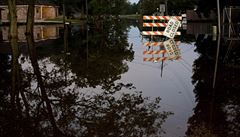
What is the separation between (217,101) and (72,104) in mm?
3681

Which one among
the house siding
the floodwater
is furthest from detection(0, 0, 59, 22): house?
the floodwater

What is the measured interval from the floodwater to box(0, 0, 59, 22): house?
Result: 50024 mm

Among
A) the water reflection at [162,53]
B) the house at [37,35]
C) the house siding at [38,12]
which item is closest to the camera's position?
the water reflection at [162,53]

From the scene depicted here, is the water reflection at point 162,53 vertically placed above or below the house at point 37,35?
above

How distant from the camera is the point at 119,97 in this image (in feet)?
38.5

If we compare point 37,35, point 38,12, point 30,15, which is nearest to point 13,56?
point 30,15

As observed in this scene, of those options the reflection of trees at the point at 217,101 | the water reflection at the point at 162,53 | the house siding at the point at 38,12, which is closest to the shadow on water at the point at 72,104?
the reflection of trees at the point at 217,101

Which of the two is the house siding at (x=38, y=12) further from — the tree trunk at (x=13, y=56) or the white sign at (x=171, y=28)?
the white sign at (x=171, y=28)

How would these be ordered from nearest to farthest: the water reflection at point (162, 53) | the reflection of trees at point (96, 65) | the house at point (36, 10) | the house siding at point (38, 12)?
the reflection of trees at point (96, 65) < the water reflection at point (162, 53) < the house at point (36, 10) < the house siding at point (38, 12)

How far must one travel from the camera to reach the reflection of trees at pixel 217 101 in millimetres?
8605

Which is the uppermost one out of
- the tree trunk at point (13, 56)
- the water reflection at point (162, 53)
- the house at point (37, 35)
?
the tree trunk at point (13, 56)

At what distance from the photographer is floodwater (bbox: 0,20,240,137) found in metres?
8.57

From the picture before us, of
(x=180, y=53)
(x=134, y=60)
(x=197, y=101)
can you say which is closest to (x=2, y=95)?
(x=197, y=101)

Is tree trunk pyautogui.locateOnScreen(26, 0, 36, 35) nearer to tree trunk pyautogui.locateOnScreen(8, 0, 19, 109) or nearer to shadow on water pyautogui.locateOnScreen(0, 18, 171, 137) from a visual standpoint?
tree trunk pyautogui.locateOnScreen(8, 0, 19, 109)
